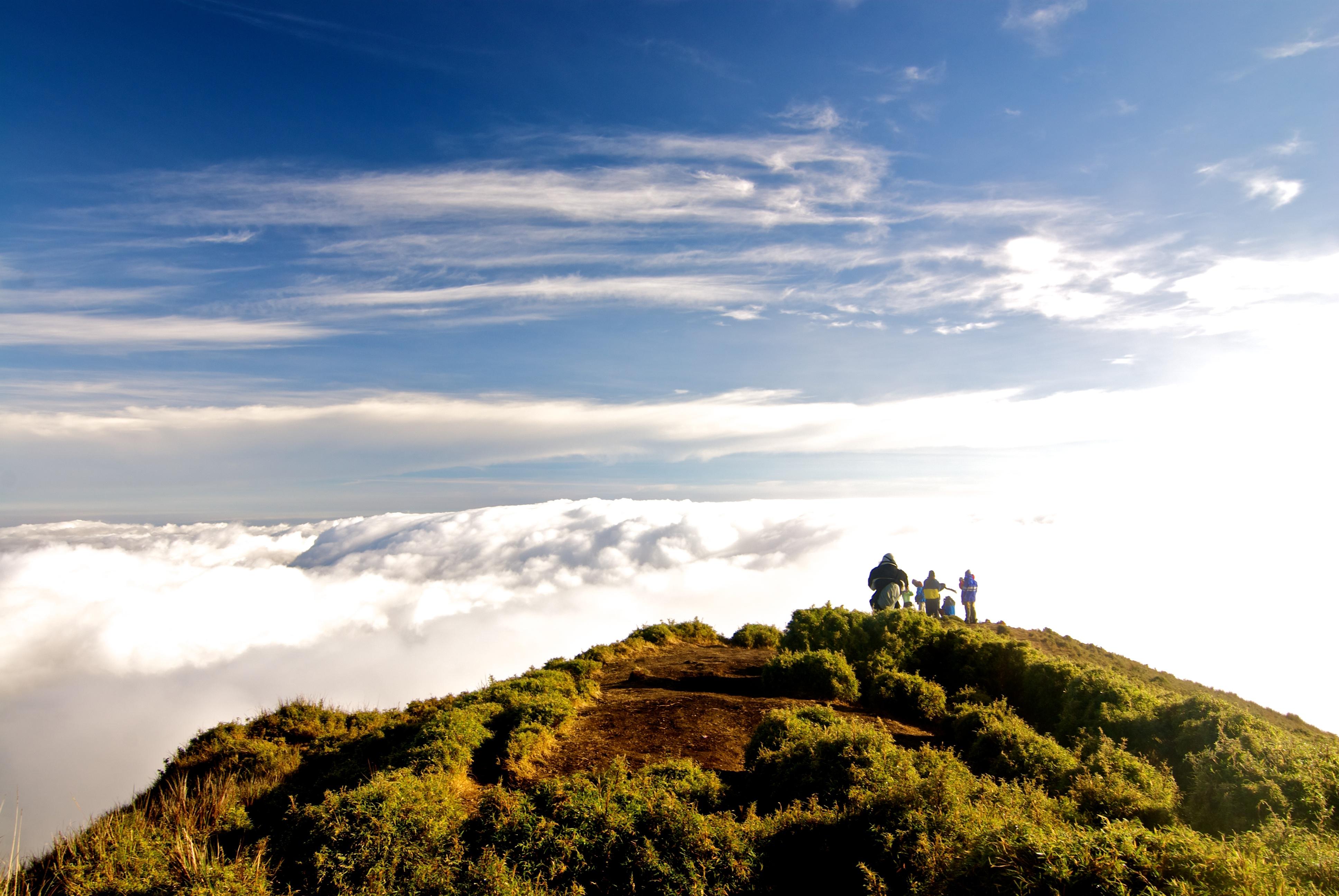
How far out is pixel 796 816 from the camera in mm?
6105

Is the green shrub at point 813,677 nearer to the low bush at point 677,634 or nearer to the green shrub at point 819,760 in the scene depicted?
the green shrub at point 819,760

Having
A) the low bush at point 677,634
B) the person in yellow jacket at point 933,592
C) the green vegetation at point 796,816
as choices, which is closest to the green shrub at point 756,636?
the low bush at point 677,634

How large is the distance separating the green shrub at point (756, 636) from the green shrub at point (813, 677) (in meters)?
6.45

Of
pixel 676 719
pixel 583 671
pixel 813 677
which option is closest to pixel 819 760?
pixel 676 719

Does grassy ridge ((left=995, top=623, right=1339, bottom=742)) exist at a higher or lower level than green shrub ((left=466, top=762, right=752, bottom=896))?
lower

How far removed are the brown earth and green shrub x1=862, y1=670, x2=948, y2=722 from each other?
0.48m

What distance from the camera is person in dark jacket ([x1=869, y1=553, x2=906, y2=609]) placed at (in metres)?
17.4

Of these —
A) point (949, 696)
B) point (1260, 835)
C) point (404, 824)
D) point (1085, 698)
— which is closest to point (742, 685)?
point (949, 696)

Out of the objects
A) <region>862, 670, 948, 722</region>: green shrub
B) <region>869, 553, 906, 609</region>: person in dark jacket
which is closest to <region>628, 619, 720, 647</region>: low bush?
<region>869, 553, 906, 609</region>: person in dark jacket

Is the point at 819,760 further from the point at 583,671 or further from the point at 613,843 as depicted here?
the point at 583,671

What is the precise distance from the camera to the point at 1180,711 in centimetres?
873

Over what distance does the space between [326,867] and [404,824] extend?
2.28ft

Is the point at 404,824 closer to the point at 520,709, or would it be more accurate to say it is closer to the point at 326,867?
the point at 326,867

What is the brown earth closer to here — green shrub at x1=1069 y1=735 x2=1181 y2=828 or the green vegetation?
the green vegetation
